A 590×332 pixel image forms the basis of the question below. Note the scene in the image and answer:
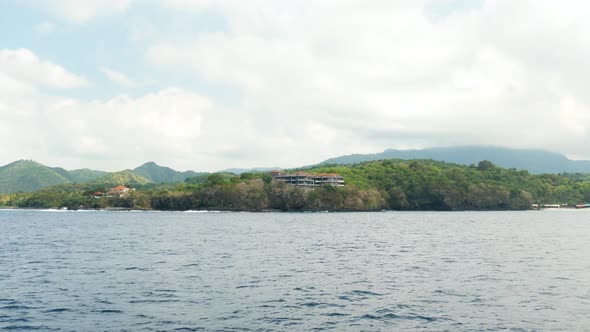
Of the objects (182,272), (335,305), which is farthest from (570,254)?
(182,272)

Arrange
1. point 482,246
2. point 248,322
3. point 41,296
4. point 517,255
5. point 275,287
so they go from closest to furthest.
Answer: point 248,322 → point 41,296 → point 275,287 → point 517,255 → point 482,246

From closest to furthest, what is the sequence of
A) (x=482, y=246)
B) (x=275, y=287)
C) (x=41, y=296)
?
(x=41, y=296) → (x=275, y=287) → (x=482, y=246)

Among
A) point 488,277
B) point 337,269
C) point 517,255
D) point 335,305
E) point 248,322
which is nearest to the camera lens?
point 248,322

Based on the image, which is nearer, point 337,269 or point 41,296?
point 41,296

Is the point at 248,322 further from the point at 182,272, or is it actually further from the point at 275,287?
the point at 182,272

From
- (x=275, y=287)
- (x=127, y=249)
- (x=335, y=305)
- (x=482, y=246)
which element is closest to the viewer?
(x=335, y=305)

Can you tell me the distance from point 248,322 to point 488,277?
32.8 meters

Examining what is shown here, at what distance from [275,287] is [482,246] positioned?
5637 centimetres

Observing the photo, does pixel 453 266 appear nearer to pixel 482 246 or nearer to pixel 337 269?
pixel 337 269

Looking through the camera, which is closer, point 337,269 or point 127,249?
point 337,269

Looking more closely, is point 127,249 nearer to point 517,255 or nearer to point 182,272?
point 182,272

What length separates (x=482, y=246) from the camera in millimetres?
89688

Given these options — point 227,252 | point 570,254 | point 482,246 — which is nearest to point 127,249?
point 227,252

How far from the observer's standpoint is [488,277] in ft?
179
